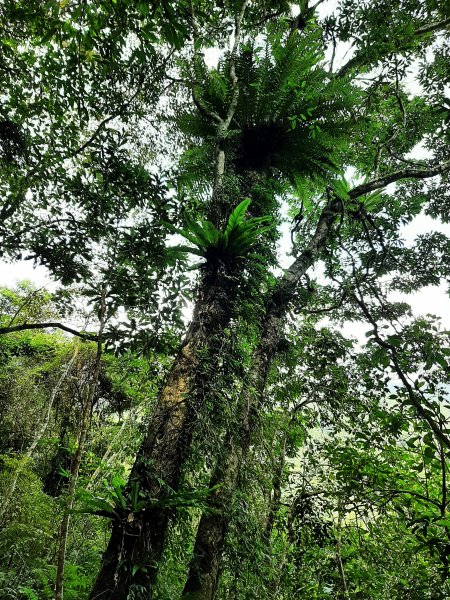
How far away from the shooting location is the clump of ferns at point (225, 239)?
260 cm

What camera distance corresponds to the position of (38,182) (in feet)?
10.6

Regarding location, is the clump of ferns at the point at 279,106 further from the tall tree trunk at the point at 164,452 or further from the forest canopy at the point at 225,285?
the tall tree trunk at the point at 164,452

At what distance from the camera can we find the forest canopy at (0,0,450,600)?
1.97m

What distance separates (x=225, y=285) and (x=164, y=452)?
1.31 m

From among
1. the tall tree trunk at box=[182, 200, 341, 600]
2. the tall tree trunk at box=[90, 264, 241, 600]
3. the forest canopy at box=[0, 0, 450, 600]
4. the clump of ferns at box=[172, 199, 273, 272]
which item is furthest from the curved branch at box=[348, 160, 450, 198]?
the tall tree trunk at box=[182, 200, 341, 600]

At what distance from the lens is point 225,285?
2.74 metres

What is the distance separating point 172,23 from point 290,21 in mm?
3988

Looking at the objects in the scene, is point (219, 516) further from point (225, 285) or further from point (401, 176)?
point (401, 176)

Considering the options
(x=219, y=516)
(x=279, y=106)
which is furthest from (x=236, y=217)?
(x=219, y=516)

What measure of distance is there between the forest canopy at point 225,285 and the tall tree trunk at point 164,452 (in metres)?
0.01

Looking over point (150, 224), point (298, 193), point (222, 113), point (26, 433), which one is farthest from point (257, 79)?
point (26, 433)

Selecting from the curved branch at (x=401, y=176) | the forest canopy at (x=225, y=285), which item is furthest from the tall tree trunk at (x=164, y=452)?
the curved branch at (x=401, y=176)

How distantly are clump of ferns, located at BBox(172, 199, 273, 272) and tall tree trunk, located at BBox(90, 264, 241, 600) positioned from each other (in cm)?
10

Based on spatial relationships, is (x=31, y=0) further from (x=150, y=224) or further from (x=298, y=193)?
(x=298, y=193)
